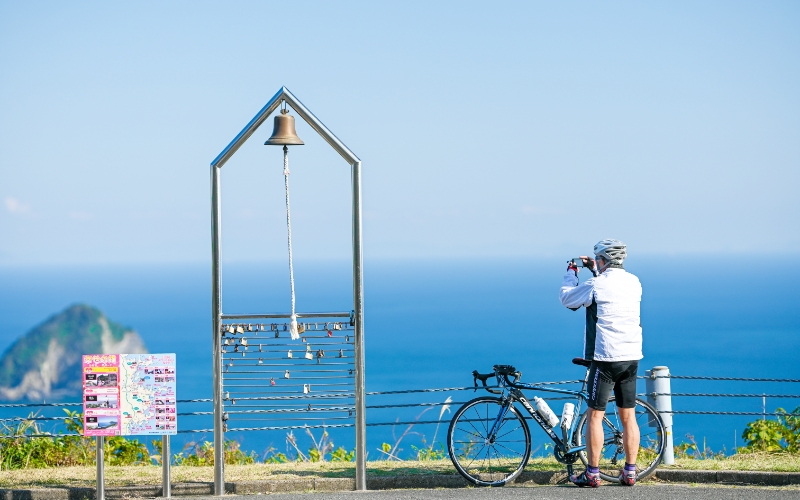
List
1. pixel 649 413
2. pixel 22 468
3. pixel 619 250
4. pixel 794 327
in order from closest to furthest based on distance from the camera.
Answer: pixel 619 250
pixel 649 413
pixel 22 468
pixel 794 327

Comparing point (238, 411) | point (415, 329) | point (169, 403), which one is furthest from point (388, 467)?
point (415, 329)

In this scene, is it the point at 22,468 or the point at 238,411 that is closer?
the point at 238,411

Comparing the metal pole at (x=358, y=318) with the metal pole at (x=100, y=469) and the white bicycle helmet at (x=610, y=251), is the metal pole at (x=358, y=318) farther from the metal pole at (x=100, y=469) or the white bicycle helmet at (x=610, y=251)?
the metal pole at (x=100, y=469)

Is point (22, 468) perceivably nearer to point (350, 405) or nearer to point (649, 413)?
point (350, 405)

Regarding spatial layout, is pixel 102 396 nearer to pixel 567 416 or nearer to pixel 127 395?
pixel 127 395

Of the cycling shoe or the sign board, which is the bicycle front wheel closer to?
the cycling shoe

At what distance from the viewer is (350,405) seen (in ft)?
26.3

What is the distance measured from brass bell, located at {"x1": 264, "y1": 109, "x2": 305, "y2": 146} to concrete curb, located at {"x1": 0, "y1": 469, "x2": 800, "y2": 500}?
9.22ft

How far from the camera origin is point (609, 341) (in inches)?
301

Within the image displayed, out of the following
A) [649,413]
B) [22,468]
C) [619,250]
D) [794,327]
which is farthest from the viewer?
[794,327]

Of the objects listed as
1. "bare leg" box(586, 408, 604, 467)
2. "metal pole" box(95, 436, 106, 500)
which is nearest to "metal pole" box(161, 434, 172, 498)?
"metal pole" box(95, 436, 106, 500)

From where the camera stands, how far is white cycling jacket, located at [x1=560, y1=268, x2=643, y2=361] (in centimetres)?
765

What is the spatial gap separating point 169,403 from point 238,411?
0.57 metres

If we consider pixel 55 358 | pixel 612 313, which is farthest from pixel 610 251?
pixel 55 358
